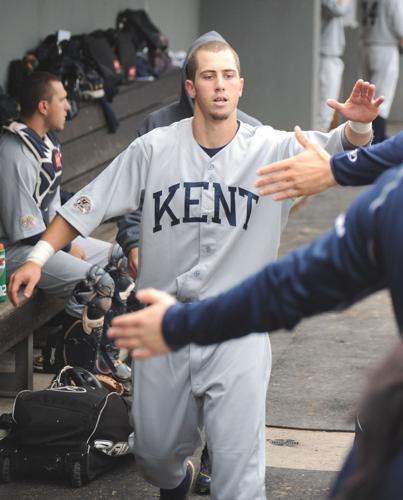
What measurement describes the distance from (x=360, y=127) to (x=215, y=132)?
55cm

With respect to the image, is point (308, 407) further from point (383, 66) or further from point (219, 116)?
point (383, 66)

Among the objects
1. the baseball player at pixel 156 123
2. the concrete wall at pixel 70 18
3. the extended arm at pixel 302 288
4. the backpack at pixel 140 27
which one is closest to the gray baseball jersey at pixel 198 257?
the baseball player at pixel 156 123

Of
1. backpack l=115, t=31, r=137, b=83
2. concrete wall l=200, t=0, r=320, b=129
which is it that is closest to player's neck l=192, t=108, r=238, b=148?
backpack l=115, t=31, r=137, b=83

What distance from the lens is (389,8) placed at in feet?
44.3

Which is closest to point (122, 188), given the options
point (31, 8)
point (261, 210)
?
point (261, 210)

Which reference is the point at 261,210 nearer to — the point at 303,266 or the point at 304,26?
the point at 303,266

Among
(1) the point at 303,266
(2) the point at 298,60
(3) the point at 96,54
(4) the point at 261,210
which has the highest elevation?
(1) the point at 303,266

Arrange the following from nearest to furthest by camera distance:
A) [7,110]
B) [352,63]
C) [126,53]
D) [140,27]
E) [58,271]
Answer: [58,271]
[7,110]
[126,53]
[140,27]
[352,63]

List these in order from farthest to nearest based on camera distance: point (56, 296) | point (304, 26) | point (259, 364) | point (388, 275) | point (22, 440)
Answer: point (304, 26), point (56, 296), point (22, 440), point (259, 364), point (388, 275)

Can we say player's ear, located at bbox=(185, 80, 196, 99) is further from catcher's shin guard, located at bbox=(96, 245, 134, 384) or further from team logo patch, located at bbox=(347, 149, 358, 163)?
catcher's shin guard, located at bbox=(96, 245, 134, 384)

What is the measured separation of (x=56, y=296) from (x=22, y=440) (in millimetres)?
1345

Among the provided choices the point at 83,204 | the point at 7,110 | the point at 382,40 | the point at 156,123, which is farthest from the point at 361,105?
the point at 382,40

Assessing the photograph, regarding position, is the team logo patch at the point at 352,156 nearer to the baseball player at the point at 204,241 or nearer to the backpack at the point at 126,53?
the baseball player at the point at 204,241

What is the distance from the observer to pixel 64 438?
5.14 metres
